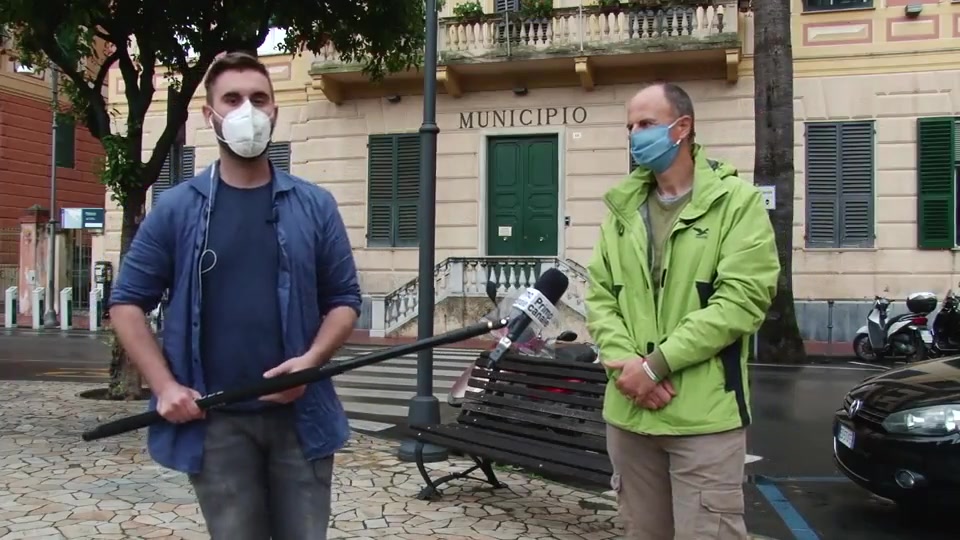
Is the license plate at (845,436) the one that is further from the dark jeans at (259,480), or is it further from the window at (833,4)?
the window at (833,4)

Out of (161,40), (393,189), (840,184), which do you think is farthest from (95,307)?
(840,184)

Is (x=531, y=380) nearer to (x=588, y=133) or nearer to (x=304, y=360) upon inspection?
(x=304, y=360)

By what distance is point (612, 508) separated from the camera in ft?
17.6

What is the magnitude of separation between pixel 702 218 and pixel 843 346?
48.4 feet

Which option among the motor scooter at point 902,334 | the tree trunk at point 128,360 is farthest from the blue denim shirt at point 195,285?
the motor scooter at point 902,334

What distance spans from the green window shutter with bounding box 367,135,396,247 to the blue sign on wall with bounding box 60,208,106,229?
7879 millimetres

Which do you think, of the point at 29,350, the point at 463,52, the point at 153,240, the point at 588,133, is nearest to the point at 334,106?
the point at 463,52

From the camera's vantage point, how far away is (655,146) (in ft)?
9.59

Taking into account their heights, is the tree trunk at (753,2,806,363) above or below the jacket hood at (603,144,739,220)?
above

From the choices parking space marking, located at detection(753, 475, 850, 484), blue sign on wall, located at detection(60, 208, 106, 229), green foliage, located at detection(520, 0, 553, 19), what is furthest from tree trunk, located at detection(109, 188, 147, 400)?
blue sign on wall, located at detection(60, 208, 106, 229)

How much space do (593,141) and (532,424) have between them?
14058 mm

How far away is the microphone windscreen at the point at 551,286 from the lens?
110 inches

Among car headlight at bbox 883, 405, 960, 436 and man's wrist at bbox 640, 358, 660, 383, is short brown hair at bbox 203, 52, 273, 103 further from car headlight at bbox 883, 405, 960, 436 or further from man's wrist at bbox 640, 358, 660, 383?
car headlight at bbox 883, 405, 960, 436

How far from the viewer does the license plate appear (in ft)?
17.5
